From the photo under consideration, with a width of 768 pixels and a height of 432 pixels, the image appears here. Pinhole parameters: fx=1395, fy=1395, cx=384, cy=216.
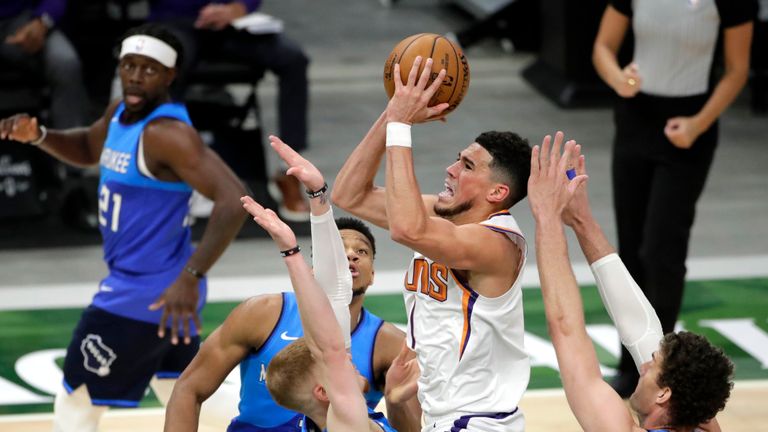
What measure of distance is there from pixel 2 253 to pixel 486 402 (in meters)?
5.01

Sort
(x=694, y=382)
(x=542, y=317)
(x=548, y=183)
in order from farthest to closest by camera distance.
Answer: (x=542, y=317) → (x=548, y=183) → (x=694, y=382)

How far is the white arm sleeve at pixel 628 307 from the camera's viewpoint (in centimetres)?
402

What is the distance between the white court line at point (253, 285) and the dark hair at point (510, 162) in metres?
3.36

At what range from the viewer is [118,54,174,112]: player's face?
522cm

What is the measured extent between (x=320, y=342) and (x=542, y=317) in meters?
3.45

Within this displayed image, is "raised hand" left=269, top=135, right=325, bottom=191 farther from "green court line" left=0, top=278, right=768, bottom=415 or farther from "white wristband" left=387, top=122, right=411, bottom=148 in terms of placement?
"green court line" left=0, top=278, right=768, bottom=415

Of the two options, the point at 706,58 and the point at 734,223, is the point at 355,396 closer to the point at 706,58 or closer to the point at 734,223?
the point at 706,58

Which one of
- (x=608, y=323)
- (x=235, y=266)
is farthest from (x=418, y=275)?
(x=235, y=266)

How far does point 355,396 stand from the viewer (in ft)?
12.4

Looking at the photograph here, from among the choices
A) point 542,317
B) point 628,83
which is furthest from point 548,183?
point 542,317

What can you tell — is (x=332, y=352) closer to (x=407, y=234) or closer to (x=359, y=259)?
(x=407, y=234)

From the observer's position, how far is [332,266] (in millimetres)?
3939

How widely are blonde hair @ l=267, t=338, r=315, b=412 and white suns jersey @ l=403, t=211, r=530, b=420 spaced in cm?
34

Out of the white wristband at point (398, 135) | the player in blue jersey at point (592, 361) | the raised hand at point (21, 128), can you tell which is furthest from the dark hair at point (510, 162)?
the raised hand at point (21, 128)
